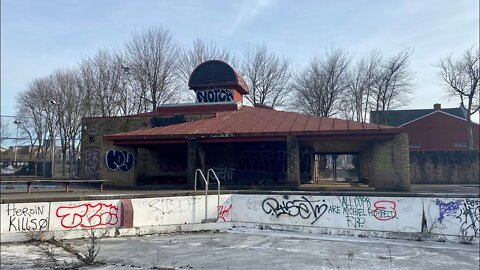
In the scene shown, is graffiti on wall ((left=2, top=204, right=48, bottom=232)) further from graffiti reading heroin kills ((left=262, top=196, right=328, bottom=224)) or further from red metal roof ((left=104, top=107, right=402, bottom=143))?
red metal roof ((left=104, top=107, right=402, bottom=143))

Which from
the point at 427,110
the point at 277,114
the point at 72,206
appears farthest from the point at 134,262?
the point at 427,110

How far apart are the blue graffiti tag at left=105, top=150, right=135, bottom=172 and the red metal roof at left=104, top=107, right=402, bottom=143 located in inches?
61.6

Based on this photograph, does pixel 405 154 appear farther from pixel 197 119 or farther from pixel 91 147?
pixel 91 147

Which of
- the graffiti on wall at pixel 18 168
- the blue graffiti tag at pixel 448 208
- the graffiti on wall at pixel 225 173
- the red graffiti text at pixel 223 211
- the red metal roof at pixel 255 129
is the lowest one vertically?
the red graffiti text at pixel 223 211

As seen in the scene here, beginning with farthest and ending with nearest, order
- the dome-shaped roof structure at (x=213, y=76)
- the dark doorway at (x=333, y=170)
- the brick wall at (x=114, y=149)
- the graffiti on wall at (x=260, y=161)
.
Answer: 1. the dark doorway at (x=333, y=170)
2. the dome-shaped roof structure at (x=213, y=76)
3. the graffiti on wall at (x=260, y=161)
4. the brick wall at (x=114, y=149)

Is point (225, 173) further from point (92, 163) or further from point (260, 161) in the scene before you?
point (92, 163)

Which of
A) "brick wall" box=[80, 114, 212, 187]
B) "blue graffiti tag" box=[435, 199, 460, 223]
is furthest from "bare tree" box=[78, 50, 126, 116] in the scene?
"blue graffiti tag" box=[435, 199, 460, 223]

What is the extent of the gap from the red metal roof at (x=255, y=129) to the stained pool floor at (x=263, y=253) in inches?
231

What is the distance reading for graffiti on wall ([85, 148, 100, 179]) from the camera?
2186cm

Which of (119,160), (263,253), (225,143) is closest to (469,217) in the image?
(263,253)

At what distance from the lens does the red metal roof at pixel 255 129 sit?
1628 cm

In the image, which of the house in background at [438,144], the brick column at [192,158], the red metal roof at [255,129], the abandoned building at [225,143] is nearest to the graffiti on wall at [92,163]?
the abandoned building at [225,143]

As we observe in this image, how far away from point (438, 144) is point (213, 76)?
30040mm

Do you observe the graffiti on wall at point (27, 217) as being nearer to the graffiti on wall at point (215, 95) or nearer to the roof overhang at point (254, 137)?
the roof overhang at point (254, 137)
